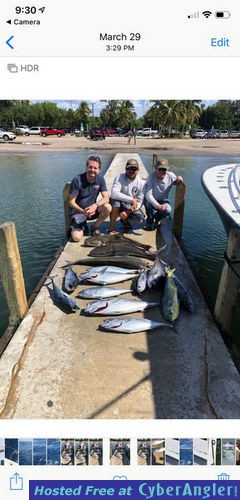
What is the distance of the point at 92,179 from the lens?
6586mm

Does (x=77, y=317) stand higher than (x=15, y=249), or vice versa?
(x=15, y=249)

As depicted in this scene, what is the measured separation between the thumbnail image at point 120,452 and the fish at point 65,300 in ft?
7.21

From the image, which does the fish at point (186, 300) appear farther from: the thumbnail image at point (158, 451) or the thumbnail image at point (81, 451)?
the thumbnail image at point (81, 451)

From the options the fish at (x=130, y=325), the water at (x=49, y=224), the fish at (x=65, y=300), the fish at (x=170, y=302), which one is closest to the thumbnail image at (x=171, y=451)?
the fish at (x=130, y=325)

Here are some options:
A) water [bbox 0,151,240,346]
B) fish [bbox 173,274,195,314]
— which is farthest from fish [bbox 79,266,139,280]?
water [bbox 0,151,240,346]

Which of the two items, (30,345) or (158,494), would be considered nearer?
(158,494)

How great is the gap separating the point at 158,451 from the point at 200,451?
0.32 m

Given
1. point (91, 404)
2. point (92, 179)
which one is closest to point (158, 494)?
point (91, 404)

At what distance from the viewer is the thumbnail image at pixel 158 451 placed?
91.4 inches

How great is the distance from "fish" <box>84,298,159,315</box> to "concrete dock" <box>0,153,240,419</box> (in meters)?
0.11
